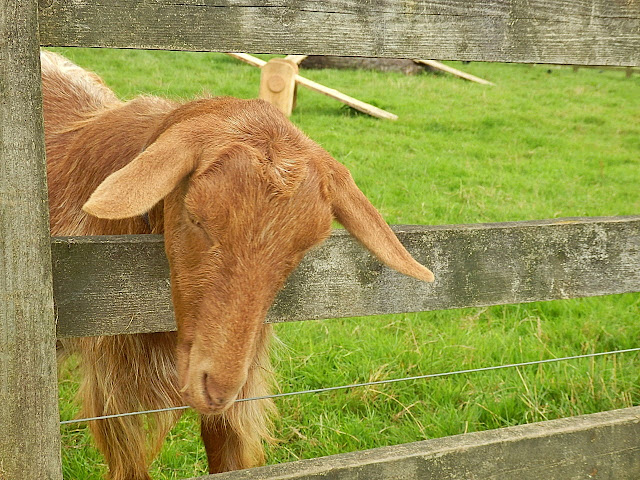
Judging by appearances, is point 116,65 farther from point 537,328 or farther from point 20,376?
point 20,376

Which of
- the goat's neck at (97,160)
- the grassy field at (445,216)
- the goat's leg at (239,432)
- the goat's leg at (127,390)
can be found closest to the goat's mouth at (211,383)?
the goat's neck at (97,160)

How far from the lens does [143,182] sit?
1.59 metres

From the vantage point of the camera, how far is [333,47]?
184cm

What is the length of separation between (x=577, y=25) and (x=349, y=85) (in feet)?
31.4

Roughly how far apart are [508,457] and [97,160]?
1703 millimetres

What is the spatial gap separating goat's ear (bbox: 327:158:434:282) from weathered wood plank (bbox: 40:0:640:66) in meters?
0.34

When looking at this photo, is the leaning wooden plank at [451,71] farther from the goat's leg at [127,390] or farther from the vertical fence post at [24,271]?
the vertical fence post at [24,271]

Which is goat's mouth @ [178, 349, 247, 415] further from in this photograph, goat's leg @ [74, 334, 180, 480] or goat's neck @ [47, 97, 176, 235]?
goat's leg @ [74, 334, 180, 480]

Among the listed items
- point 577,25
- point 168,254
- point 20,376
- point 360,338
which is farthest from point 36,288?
point 360,338

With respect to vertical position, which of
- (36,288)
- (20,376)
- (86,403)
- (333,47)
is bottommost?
(86,403)

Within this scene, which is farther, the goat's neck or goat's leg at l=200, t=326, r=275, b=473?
goat's leg at l=200, t=326, r=275, b=473

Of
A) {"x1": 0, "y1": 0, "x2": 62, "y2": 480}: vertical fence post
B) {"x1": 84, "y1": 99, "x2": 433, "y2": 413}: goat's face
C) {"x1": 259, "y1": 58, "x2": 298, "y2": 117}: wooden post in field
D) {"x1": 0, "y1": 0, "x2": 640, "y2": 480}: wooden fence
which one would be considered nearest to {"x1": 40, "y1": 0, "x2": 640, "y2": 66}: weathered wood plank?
{"x1": 0, "y1": 0, "x2": 640, "y2": 480}: wooden fence

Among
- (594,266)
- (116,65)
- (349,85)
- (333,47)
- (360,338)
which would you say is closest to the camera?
(333,47)

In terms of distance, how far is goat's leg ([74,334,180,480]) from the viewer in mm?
2492
